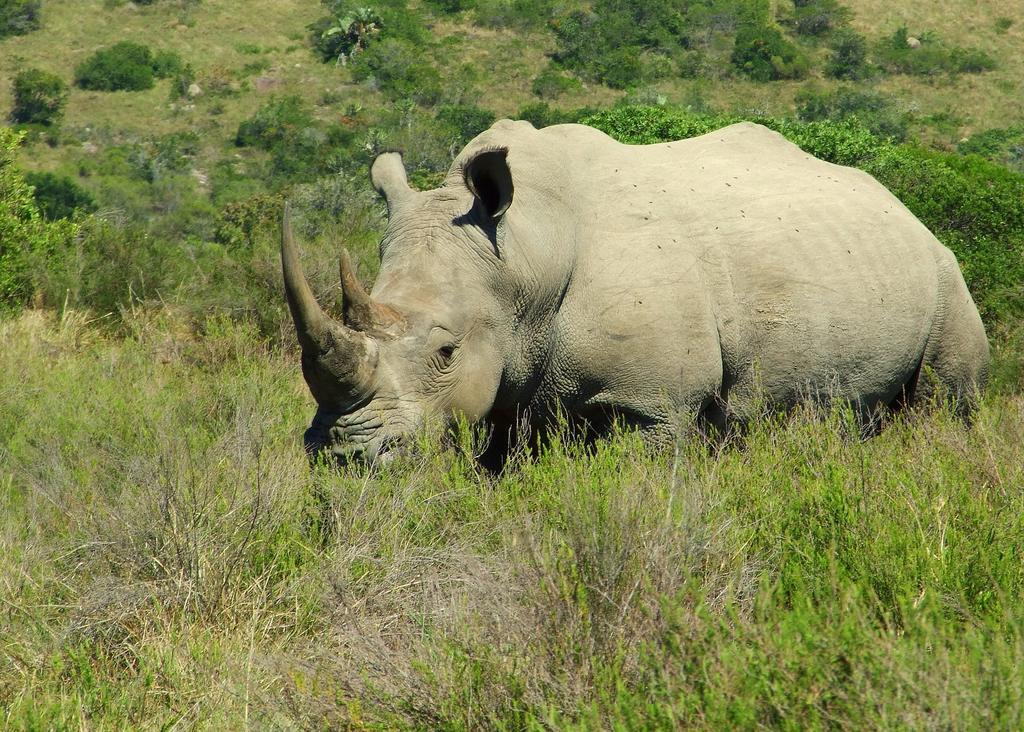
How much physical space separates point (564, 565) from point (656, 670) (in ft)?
1.65

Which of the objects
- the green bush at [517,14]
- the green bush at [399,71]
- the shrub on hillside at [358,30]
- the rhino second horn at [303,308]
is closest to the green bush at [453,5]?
the green bush at [517,14]

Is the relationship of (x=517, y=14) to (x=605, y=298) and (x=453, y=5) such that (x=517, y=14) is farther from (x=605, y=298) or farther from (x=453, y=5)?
(x=605, y=298)

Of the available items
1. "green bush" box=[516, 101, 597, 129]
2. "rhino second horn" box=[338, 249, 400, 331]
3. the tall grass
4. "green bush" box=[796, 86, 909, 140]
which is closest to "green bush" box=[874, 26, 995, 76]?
"green bush" box=[796, 86, 909, 140]

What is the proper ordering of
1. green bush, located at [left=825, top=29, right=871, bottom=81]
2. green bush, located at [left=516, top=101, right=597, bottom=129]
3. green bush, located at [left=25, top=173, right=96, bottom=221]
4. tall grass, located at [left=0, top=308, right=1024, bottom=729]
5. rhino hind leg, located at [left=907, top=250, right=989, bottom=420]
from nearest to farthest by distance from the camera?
tall grass, located at [left=0, top=308, right=1024, bottom=729] < rhino hind leg, located at [left=907, top=250, right=989, bottom=420] < green bush, located at [left=25, top=173, right=96, bottom=221] < green bush, located at [left=516, top=101, right=597, bottom=129] < green bush, located at [left=825, top=29, right=871, bottom=81]

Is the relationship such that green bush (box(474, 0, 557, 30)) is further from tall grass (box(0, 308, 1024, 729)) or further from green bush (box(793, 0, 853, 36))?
tall grass (box(0, 308, 1024, 729))

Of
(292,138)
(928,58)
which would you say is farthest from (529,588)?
(928,58)

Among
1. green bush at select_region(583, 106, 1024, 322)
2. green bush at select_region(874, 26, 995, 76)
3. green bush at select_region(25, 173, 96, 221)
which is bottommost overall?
green bush at select_region(25, 173, 96, 221)

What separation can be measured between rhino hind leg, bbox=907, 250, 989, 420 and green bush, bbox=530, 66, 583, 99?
5429cm

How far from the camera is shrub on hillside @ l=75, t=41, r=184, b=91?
64.0 metres

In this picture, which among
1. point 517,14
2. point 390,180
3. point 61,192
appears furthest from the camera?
point 517,14

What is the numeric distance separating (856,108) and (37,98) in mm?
38851

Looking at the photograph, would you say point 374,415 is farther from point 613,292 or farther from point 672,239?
point 672,239

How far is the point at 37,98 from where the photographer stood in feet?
194

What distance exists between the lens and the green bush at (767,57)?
63.3m
